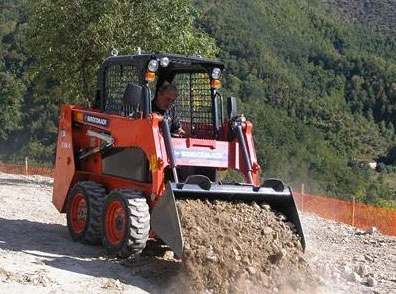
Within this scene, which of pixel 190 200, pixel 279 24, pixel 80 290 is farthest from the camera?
pixel 279 24

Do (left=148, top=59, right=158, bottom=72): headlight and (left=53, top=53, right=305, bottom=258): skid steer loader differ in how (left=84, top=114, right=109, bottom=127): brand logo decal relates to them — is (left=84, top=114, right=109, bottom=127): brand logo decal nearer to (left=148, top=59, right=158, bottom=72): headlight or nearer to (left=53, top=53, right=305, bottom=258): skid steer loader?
(left=53, top=53, right=305, bottom=258): skid steer loader

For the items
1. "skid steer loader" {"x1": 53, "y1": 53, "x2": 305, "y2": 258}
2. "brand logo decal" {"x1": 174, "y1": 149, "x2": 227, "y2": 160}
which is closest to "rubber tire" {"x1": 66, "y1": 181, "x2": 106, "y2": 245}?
"skid steer loader" {"x1": 53, "y1": 53, "x2": 305, "y2": 258}

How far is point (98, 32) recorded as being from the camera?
17.5 meters

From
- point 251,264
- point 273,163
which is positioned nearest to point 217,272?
point 251,264

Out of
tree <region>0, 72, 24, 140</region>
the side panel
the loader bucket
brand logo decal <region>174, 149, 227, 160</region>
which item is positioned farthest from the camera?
tree <region>0, 72, 24, 140</region>

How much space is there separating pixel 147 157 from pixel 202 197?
839mm

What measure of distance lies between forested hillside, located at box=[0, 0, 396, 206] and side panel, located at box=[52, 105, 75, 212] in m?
7.57

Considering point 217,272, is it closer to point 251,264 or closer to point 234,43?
point 251,264

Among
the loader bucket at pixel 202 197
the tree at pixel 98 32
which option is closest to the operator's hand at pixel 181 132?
the loader bucket at pixel 202 197

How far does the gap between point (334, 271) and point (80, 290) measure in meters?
3.47

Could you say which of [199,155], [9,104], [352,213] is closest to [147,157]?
[199,155]

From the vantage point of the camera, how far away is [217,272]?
24.2ft

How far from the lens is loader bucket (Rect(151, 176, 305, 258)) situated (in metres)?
7.56

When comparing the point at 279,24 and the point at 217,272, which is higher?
the point at 279,24
